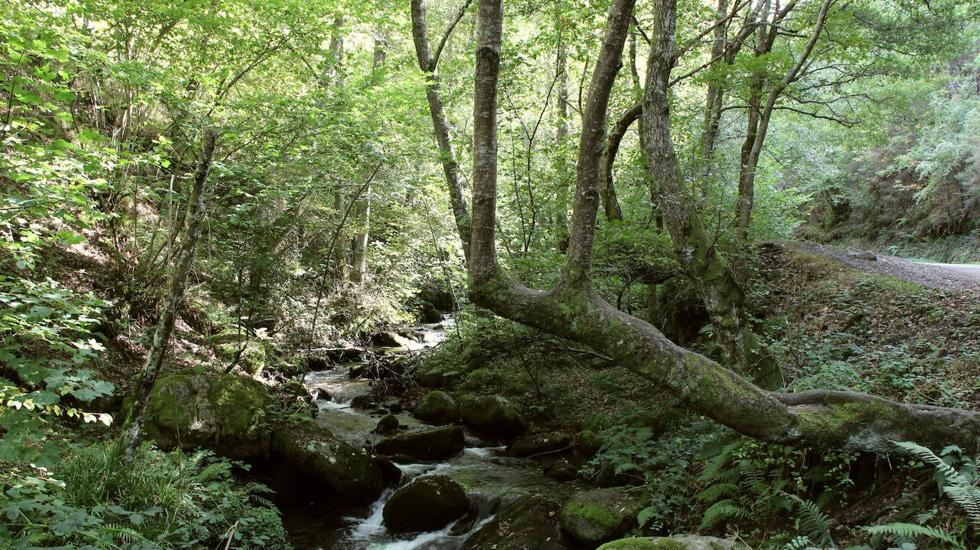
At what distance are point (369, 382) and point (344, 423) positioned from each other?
2.67 metres

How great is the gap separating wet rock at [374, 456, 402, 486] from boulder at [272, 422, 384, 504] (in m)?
0.30

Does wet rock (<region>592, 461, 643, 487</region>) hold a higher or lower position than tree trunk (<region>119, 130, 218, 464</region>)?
lower

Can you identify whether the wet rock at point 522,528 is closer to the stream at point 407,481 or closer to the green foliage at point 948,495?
the stream at point 407,481

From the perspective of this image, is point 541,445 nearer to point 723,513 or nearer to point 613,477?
point 613,477

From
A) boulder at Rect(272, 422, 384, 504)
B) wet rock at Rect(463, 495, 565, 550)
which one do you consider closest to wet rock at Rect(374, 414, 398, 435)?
boulder at Rect(272, 422, 384, 504)

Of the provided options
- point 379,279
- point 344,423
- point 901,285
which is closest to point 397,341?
point 379,279

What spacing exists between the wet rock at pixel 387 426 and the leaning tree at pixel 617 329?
6072mm

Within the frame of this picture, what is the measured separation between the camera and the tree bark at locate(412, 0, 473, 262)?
9.16 meters

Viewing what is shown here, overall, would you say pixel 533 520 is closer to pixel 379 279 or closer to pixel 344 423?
pixel 344 423

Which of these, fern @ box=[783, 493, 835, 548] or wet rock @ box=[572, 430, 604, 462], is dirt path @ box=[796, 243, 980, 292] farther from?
fern @ box=[783, 493, 835, 548]

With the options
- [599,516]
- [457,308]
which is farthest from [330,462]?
[457,308]

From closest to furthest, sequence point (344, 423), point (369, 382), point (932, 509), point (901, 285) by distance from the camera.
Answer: point (932, 509) < point (901, 285) < point (344, 423) < point (369, 382)

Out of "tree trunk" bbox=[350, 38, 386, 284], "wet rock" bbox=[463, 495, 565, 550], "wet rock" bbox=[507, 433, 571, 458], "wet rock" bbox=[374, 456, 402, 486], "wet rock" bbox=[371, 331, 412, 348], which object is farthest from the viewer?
"wet rock" bbox=[371, 331, 412, 348]

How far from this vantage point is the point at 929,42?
37.5 ft
